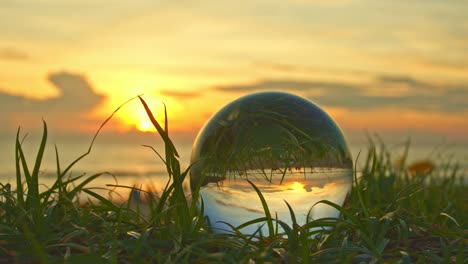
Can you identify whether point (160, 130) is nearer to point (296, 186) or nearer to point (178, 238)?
point (178, 238)

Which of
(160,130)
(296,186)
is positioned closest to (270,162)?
(296,186)

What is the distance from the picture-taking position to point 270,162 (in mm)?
3795

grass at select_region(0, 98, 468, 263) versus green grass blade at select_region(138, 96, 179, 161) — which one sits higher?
green grass blade at select_region(138, 96, 179, 161)

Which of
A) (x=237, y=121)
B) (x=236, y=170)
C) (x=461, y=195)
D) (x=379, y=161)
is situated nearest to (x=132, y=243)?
(x=236, y=170)

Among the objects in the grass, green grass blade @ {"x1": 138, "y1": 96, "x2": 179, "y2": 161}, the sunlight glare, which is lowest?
the grass

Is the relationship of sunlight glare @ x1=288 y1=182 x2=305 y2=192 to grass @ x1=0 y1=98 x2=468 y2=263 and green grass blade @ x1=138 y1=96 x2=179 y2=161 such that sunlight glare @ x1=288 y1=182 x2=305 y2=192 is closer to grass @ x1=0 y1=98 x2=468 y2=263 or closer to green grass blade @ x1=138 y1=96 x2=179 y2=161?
grass @ x1=0 y1=98 x2=468 y2=263

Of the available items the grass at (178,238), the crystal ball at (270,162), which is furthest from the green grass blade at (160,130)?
the crystal ball at (270,162)

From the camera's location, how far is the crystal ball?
3812 mm

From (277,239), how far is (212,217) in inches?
37.7

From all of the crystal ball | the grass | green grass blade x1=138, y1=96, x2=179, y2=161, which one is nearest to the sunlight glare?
the crystal ball

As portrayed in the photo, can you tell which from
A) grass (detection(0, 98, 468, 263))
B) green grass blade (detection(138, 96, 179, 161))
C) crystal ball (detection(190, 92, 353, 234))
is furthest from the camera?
crystal ball (detection(190, 92, 353, 234))

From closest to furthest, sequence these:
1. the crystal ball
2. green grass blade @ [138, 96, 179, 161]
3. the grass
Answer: the grass, green grass blade @ [138, 96, 179, 161], the crystal ball

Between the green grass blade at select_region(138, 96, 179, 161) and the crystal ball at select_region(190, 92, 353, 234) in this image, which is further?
the crystal ball at select_region(190, 92, 353, 234)

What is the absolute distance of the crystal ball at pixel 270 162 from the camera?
381 centimetres
